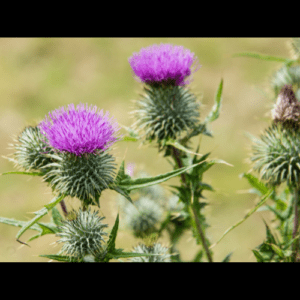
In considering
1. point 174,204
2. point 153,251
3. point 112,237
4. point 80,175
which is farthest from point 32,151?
point 174,204

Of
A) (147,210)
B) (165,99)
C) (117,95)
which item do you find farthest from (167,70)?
(117,95)

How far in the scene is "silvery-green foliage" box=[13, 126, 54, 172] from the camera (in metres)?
2.41

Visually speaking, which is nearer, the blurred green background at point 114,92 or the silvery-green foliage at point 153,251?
the silvery-green foliage at point 153,251

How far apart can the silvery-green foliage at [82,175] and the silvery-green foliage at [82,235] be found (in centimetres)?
12

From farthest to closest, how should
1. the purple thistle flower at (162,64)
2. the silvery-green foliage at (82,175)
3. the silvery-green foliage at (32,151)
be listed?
the purple thistle flower at (162,64)
the silvery-green foliage at (32,151)
the silvery-green foliage at (82,175)

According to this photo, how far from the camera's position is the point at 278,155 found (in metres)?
2.69

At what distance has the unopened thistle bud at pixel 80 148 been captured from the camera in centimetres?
216

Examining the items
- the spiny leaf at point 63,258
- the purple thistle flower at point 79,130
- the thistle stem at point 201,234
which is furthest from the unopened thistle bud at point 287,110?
the spiny leaf at point 63,258

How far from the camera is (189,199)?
2658 mm

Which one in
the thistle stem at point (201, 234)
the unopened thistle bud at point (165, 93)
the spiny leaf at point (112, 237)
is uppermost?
the unopened thistle bud at point (165, 93)

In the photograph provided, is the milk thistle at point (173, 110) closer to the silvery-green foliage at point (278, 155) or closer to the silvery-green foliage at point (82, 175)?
the silvery-green foliage at point (278, 155)

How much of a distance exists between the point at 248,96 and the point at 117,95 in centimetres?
323

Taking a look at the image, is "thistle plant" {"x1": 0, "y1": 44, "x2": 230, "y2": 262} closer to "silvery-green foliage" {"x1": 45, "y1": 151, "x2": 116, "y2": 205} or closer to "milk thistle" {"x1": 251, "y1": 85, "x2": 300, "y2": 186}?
"silvery-green foliage" {"x1": 45, "y1": 151, "x2": 116, "y2": 205}

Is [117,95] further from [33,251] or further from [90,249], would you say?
[90,249]
